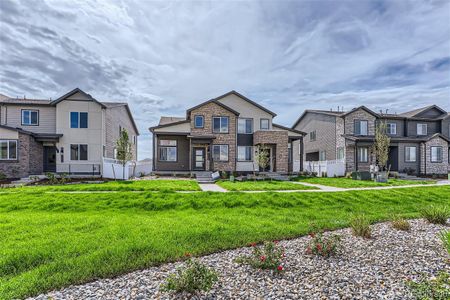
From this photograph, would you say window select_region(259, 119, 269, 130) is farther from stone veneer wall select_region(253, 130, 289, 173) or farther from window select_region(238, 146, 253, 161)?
window select_region(238, 146, 253, 161)

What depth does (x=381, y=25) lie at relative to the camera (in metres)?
12.2

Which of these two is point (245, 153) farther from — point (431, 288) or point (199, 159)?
point (431, 288)

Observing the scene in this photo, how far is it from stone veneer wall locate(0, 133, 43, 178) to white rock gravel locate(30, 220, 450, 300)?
2121 centimetres

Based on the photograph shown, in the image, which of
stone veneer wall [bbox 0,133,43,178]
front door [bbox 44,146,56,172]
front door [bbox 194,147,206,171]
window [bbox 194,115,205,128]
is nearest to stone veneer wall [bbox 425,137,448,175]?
front door [bbox 194,147,206,171]

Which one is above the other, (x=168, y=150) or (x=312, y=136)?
(x=312, y=136)

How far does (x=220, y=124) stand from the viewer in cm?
2420

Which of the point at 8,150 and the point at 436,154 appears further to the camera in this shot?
the point at 436,154

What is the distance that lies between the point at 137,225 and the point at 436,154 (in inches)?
1311

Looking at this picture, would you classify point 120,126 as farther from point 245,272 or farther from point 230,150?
point 245,272

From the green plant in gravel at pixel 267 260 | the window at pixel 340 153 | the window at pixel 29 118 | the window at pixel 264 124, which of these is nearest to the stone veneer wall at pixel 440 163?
the window at pixel 340 153

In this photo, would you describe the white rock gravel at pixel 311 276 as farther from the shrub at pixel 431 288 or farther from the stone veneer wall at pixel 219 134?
the stone veneer wall at pixel 219 134

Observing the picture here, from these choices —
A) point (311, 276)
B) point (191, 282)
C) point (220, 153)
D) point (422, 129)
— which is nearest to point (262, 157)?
point (220, 153)

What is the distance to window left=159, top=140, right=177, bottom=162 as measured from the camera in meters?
24.6

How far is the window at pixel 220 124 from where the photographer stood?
24.1m
